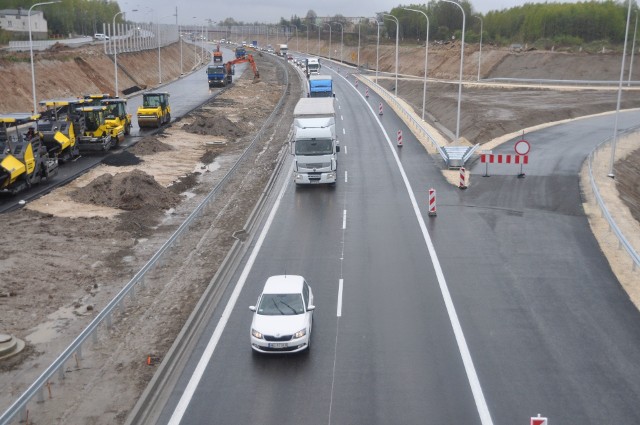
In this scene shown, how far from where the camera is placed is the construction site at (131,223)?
55.9ft

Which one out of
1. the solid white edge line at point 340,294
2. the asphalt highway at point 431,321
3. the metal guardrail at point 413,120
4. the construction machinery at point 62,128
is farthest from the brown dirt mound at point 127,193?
the metal guardrail at point 413,120

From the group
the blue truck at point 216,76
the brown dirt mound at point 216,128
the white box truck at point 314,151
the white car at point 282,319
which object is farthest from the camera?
the blue truck at point 216,76

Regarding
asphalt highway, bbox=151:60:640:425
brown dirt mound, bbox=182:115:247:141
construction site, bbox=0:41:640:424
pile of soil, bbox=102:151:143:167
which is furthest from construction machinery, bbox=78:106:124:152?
asphalt highway, bbox=151:60:640:425

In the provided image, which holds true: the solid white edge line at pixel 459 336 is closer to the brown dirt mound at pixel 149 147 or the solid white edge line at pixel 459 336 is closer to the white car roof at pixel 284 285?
the white car roof at pixel 284 285

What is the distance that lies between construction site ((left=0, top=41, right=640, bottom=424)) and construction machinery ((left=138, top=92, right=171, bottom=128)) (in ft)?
1.34

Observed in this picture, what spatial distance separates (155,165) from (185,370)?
28.5 m

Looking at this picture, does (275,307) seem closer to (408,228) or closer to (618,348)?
(618,348)

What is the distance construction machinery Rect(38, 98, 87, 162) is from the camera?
134 ft

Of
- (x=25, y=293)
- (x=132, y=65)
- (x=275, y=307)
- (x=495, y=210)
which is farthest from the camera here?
(x=132, y=65)

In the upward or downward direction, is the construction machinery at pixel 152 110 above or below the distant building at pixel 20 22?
below

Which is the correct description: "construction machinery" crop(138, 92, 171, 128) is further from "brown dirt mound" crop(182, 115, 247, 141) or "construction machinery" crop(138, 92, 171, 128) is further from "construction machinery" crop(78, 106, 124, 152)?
"construction machinery" crop(78, 106, 124, 152)


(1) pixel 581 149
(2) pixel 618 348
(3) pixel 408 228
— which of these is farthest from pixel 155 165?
(2) pixel 618 348

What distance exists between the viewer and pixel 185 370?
16.5m

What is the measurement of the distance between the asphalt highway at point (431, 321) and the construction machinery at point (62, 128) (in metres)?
15.6
